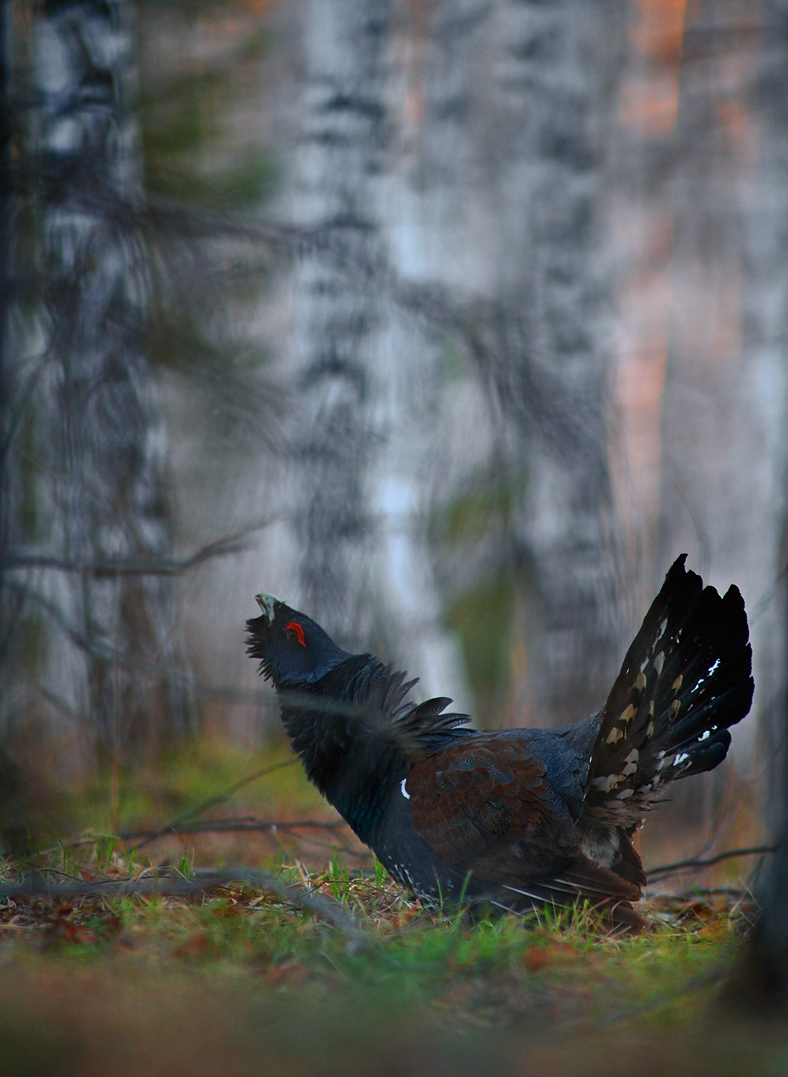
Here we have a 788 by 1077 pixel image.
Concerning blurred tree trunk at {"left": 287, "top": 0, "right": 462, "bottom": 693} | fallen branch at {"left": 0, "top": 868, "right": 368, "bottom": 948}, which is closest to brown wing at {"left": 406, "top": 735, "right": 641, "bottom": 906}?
fallen branch at {"left": 0, "top": 868, "right": 368, "bottom": 948}

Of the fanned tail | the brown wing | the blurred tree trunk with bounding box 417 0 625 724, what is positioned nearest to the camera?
the fanned tail

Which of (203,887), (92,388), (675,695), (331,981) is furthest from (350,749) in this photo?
(92,388)

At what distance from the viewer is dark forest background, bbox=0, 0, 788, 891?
3529 mm

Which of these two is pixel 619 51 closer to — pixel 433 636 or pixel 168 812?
pixel 433 636

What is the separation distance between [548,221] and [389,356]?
63.9 inches

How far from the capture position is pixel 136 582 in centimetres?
423

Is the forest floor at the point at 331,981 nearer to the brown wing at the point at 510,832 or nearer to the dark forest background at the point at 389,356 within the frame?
the brown wing at the point at 510,832

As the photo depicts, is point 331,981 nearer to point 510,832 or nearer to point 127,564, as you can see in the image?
→ point 510,832

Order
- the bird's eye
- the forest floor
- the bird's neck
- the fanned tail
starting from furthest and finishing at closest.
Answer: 1. the bird's eye
2. the bird's neck
3. the fanned tail
4. the forest floor

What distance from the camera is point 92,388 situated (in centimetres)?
347

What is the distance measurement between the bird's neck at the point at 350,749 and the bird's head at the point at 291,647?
90mm

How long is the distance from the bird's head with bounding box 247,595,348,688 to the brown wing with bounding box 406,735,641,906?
781mm

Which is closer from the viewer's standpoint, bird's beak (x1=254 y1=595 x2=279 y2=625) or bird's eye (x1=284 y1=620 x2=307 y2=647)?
bird's eye (x1=284 y1=620 x2=307 y2=647)

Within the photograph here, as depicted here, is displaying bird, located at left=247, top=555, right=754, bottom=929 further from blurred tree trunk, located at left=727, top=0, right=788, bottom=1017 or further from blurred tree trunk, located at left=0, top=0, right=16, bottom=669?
blurred tree trunk, located at left=727, top=0, right=788, bottom=1017
